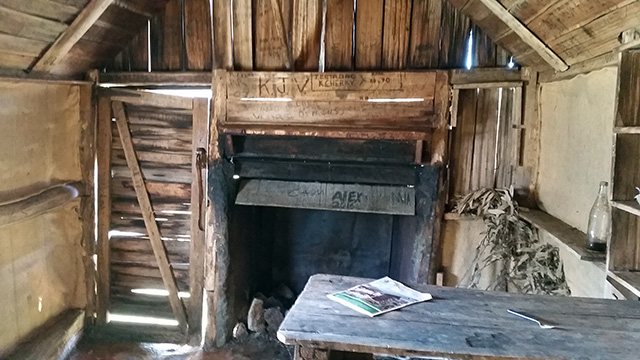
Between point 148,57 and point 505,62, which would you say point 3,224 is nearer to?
point 148,57

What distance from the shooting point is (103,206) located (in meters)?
3.55

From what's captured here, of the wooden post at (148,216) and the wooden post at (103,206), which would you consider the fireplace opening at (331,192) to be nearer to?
the wooden post at (148,216)

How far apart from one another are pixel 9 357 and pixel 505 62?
3.29 m

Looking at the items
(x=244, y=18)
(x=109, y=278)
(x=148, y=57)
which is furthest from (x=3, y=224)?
(x=244, y=18)

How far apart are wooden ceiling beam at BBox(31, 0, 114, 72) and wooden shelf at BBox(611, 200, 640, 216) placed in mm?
2475

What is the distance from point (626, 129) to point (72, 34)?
2603mm

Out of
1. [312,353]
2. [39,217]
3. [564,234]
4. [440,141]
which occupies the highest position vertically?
[440,141]

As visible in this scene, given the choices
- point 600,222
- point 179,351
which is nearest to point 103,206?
point 179,351

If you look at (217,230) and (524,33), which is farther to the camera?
(217,230)

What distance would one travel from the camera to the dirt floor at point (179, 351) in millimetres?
3250

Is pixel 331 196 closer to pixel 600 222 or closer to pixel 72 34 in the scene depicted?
pixel 600 222

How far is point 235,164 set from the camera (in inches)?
124

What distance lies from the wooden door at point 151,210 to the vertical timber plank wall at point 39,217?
174 millimetres

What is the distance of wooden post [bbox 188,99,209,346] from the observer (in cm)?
335
